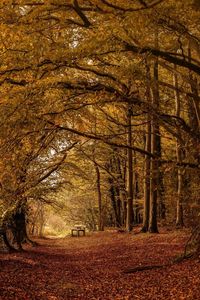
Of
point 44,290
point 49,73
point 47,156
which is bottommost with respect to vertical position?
point 44,290

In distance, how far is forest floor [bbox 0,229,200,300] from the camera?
858cm

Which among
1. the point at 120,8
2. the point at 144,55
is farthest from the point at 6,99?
the point at 120,8

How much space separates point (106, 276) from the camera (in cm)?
1127

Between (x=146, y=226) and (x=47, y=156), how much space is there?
6546mm

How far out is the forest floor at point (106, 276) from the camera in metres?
8.58

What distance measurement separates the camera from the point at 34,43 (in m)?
8.96

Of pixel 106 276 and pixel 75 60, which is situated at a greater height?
pixel 75 60

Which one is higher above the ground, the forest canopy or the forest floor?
the forest canopy

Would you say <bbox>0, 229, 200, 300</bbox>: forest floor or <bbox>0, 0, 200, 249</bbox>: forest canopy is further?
<bbox>0, 229, 200, 300</bbox>: forest floor

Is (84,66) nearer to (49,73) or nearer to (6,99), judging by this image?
(49,73)

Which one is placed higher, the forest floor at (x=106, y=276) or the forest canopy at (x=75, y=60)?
the forest canopy at (x=75, y=60)

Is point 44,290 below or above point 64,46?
below

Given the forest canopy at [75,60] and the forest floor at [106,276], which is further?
the forest floor at [106,276]

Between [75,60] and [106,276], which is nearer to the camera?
[75,60]
